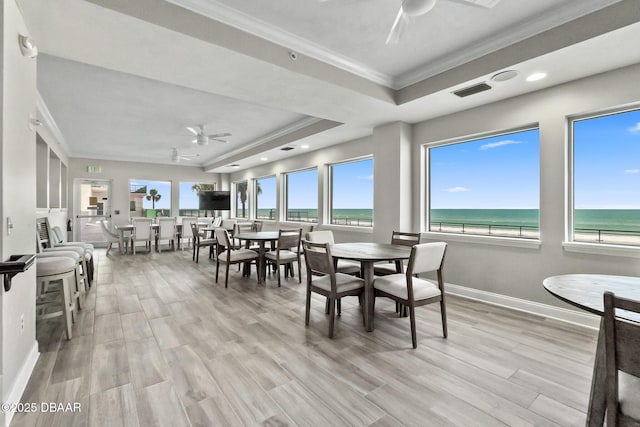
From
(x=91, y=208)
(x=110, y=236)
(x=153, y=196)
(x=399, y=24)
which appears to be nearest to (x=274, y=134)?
(x=399, y=24)

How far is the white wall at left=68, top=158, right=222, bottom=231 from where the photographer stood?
329 inches

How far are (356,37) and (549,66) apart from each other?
182 centimetres

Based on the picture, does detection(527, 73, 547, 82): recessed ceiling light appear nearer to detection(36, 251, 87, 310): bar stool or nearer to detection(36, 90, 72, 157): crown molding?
detection(36, 251, 87, 310): bar stool

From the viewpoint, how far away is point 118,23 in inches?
80.3

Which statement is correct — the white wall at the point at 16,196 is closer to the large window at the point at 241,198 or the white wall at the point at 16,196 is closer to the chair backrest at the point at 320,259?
the chair backrest at the point at 320,259

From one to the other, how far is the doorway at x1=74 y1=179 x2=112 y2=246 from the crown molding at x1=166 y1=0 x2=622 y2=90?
852 centimetres

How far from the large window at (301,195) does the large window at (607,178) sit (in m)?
5.03

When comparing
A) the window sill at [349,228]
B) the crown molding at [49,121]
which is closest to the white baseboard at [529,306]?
the window sill at [349,228]

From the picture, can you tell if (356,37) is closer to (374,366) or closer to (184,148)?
(374,366)

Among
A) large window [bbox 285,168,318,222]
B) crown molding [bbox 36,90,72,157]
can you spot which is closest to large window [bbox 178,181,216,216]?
crown molding [bbox 36,90,72,157]

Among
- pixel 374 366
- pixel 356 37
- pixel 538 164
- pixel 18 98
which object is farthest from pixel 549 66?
pixel 18 98

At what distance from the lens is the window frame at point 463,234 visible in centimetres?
324

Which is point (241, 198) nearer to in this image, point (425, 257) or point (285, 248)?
point (285, 248)

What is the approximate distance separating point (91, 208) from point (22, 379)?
8.75m
